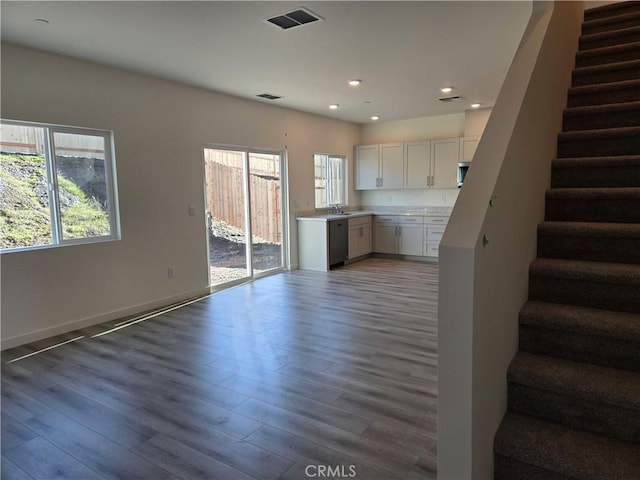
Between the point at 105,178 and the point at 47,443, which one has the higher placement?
the point at 105,178

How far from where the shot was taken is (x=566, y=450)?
1.43m

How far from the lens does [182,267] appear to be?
16.9 feet

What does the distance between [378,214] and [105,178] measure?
5073 millimetres

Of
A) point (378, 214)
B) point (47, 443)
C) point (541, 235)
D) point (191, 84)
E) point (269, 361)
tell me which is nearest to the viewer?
point (541, 235)

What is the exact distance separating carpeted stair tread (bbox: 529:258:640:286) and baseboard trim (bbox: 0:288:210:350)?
163 inches

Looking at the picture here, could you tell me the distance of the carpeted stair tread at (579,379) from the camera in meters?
1.46

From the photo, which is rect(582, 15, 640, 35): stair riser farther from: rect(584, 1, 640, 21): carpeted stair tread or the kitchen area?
the kitchen area

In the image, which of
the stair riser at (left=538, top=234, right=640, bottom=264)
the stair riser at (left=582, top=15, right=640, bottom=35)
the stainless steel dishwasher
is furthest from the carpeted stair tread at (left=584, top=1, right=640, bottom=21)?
the stainless steel dishwasher

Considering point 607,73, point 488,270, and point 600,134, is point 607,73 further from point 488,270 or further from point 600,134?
point 488,270

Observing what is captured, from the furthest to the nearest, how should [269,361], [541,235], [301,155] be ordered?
[301,155], [269,361], [541,235]

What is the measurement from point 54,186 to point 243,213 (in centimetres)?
260

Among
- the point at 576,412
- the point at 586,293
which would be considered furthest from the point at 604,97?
the point at 576,412

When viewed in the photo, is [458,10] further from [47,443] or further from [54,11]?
[47,443]

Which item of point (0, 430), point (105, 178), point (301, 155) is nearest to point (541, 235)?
point (0, 430)
